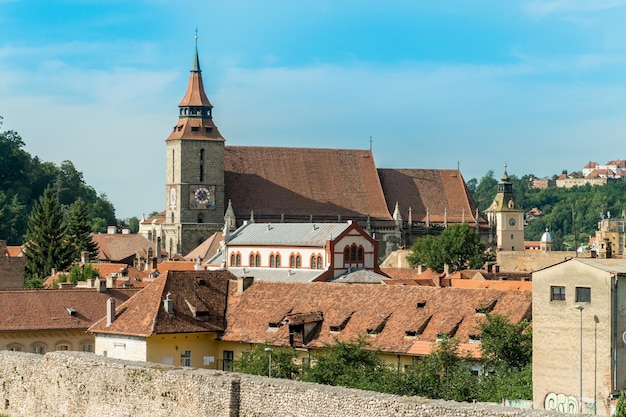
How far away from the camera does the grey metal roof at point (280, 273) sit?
7369 centimetres

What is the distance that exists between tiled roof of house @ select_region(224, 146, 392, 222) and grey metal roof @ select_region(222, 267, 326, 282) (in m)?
46.0

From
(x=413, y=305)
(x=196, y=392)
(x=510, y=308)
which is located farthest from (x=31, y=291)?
(x=196, y=392)

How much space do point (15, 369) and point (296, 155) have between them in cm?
10894

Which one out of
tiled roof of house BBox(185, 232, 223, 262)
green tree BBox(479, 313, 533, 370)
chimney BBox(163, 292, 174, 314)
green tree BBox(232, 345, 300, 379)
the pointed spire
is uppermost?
the pointed spire

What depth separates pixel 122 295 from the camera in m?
57.6

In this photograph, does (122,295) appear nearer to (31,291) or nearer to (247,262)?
(31,291)

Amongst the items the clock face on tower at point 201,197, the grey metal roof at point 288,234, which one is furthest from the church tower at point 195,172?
the grey metal roof at point 288,234

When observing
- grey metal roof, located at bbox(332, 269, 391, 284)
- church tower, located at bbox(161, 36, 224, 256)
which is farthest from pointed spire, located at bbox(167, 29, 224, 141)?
grey metal roof, located at bbox(332, 269, 391, 284)

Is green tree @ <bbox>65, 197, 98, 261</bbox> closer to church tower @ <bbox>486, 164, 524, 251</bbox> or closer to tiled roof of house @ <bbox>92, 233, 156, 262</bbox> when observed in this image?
tiled roof of house @ <bbox>92, 233, 156, 262</bbox>

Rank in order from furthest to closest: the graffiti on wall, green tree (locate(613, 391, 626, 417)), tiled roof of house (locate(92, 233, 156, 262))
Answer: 1. tiled roof of house (locate(92, 233, 156, 262))
2. the graffiti on wall
3. green tree (locate(613, 391, 626, 417))

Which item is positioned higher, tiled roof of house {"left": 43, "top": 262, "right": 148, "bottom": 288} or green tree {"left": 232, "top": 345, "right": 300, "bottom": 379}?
tiled roof of house {"left": 43, "top": 262, "right": 148, "bottom": 288}

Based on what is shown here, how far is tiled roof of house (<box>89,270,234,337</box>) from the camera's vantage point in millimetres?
47625

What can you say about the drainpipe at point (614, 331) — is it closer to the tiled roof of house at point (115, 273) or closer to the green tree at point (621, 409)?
the green tree at point (621, 409)

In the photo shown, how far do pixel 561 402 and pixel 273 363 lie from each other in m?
9.91
